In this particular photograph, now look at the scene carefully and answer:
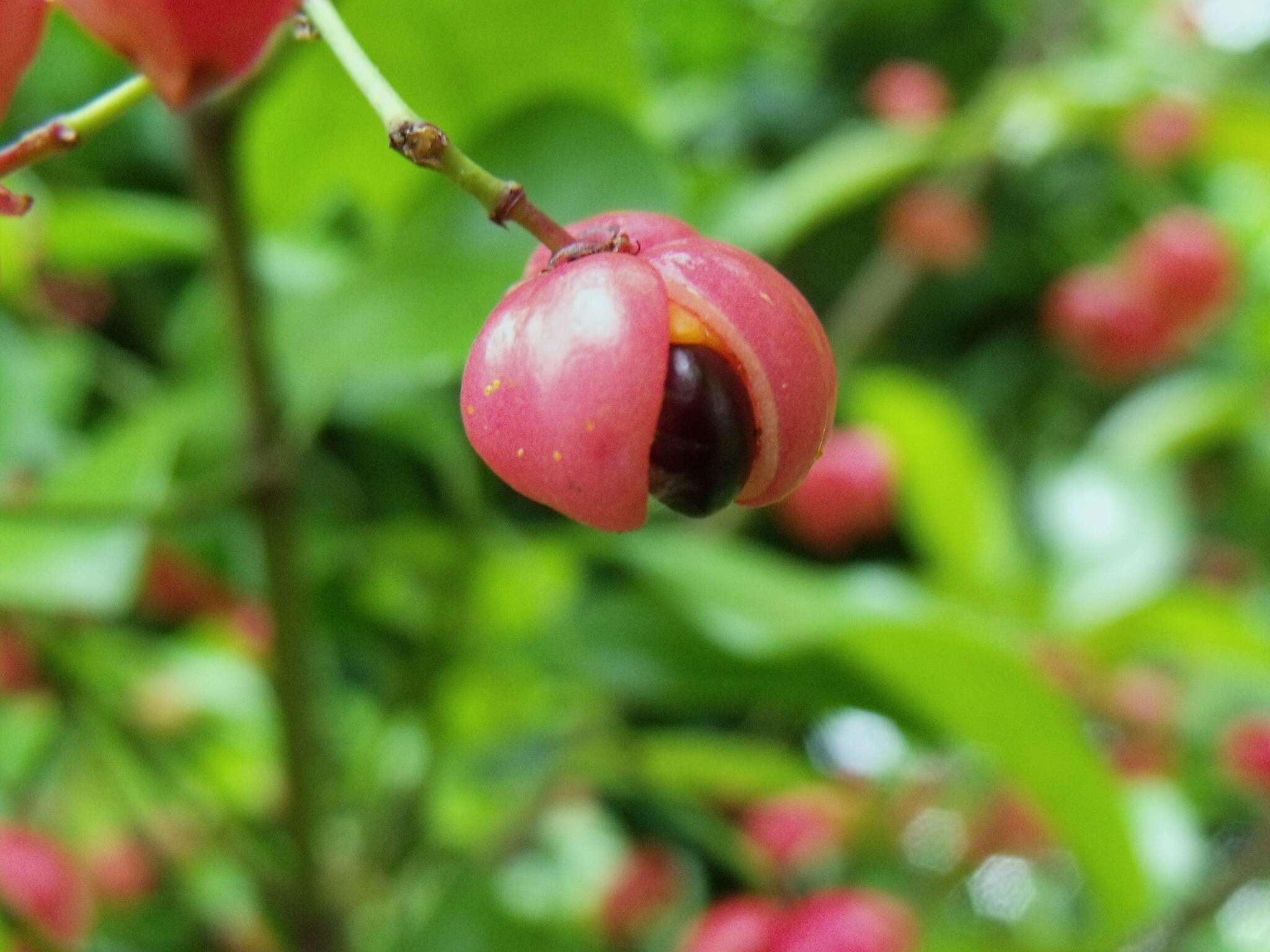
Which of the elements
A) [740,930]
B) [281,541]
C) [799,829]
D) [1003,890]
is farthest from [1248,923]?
[281,541]

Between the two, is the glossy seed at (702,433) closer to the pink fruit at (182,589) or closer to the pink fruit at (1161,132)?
the pink fruit at (182,589)

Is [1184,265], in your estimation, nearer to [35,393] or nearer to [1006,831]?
[1006,831]

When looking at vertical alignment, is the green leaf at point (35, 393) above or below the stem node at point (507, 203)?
above

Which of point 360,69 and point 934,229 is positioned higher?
point 934,229

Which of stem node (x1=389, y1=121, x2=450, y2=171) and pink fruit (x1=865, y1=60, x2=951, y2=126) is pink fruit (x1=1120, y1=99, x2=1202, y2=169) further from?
stem node (x1=389, y1=121, x2=450, y2=171)

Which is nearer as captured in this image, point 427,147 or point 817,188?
point 427,147

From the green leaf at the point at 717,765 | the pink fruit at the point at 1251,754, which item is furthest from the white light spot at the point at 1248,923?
the green leaf at the point at 717,765
